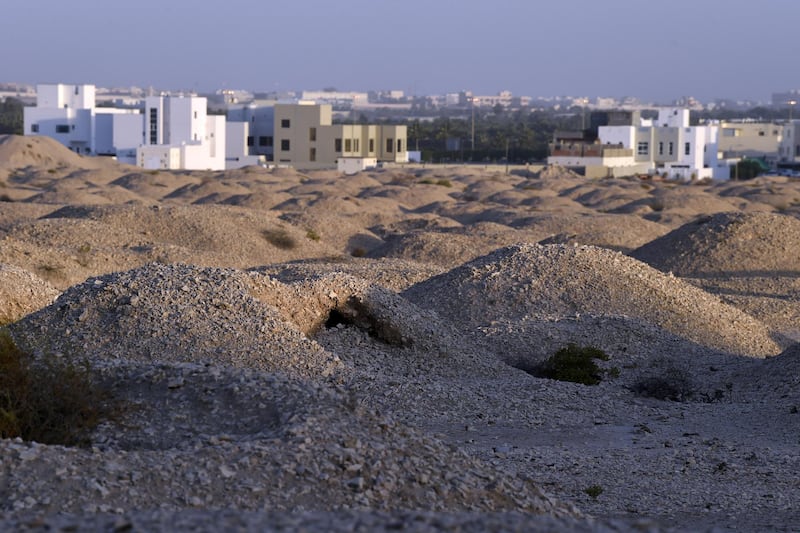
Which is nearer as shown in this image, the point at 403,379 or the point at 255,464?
the point at 255,464

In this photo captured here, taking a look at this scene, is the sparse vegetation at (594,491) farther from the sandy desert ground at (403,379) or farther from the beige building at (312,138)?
the beige building at (312,138)

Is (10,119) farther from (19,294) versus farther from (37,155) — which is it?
(19,294)

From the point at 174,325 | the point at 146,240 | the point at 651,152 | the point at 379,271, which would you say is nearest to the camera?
the point at 174,325

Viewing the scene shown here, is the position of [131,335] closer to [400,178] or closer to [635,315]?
[635,315]

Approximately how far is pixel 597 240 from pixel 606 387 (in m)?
19.3

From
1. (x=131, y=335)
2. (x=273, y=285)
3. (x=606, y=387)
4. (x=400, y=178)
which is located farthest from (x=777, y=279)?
(x=400, y=178)

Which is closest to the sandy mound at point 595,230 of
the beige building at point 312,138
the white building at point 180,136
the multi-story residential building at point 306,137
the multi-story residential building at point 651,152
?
the white building at point 180,136

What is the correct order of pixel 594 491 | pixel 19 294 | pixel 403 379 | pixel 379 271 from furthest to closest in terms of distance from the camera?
pixel 379 271, pixel 19 294, pixel 403 379, pixel 594 491

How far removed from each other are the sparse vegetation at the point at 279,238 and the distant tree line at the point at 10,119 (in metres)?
75.8

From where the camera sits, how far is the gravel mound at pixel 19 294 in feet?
57.0

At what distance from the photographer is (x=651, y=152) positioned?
9169 cm

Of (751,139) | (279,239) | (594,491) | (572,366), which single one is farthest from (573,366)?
(751,139)

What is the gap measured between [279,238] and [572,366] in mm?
16951

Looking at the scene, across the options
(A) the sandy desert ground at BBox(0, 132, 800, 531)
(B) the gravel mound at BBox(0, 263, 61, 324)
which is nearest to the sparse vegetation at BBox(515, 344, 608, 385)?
(A) the sandy desert ground at BBox(0, 132, 800, 531)
